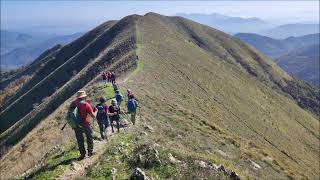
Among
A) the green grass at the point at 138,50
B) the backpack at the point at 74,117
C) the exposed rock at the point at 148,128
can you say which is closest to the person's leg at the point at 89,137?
the backpack at the point at 74,117

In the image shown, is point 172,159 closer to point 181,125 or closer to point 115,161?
point 115,161

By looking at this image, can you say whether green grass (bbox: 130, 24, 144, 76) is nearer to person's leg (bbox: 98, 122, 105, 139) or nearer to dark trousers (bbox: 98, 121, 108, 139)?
dark trousers (bbox: 98, 121, 108, 139)

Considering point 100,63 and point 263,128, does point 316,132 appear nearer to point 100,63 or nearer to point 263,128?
point 263,128

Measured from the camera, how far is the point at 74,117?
764 inches

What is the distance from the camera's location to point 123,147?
22156 millimetres

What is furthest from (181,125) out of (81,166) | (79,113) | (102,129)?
(79,113)

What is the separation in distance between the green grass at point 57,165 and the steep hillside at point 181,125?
2.2 inches

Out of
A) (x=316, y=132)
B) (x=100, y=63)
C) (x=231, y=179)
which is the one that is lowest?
(x=316, y=132)

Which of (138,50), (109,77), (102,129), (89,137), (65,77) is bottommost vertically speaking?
(65,77)

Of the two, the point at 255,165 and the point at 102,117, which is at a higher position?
the point at 102,117

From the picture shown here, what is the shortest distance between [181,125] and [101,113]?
13104 mm

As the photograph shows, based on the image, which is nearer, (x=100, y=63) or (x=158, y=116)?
(x=158, y=116)

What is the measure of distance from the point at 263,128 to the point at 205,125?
29.5 meters

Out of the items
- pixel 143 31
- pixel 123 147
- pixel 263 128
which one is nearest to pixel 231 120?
pixel 263 128
